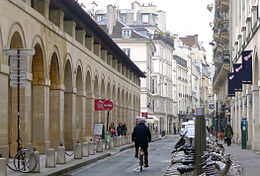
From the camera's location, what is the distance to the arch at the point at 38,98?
2723 cm

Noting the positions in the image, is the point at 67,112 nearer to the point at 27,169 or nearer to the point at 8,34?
the point at 8,34

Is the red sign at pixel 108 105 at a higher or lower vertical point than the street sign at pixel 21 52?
lower

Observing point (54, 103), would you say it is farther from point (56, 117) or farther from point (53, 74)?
point (53, 74)

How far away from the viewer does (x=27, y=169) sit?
18.1 metres

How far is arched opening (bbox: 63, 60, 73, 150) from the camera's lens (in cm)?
3366

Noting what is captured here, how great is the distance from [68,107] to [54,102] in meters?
3.34

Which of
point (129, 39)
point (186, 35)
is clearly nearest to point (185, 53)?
point (186, 35)

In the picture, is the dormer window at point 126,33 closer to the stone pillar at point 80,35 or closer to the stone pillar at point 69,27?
the stone pillar at point 80,35

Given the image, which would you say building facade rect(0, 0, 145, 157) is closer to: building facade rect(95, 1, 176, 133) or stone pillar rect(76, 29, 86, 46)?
stone pillar rect(76, 29, 86, 46)

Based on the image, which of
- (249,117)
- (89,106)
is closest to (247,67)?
(249,117)

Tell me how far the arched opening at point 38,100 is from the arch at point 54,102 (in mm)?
2933

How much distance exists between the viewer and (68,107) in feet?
111

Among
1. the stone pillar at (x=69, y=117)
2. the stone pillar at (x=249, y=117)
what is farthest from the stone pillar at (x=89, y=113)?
the stone pillar at (x=249, y=117)

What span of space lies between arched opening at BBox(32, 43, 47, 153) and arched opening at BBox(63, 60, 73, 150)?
6047mm
